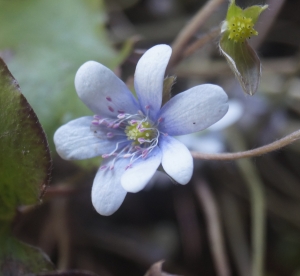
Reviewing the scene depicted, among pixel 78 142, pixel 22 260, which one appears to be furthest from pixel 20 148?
pixel 22 260

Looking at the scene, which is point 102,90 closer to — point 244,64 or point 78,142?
point 78,142

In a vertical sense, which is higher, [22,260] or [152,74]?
[152,74]

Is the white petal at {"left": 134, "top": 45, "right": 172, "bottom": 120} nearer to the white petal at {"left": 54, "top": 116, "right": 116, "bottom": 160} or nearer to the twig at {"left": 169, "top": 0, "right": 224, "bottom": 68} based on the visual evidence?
the white petal at {"left": 54, "top": 116, "right": 116, "bottom": 160}

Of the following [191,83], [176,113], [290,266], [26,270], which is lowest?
[290,266]

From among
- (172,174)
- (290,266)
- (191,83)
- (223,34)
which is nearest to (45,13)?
(191,83)

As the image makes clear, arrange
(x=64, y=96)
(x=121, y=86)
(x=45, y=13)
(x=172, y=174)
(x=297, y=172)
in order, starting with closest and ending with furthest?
(x=172, y=174), (x=121, y=86), (x=64, y=96), (x=45, y=13), (x=297, y=172)

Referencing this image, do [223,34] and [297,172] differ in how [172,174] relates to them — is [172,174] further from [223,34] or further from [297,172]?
[297,172]
